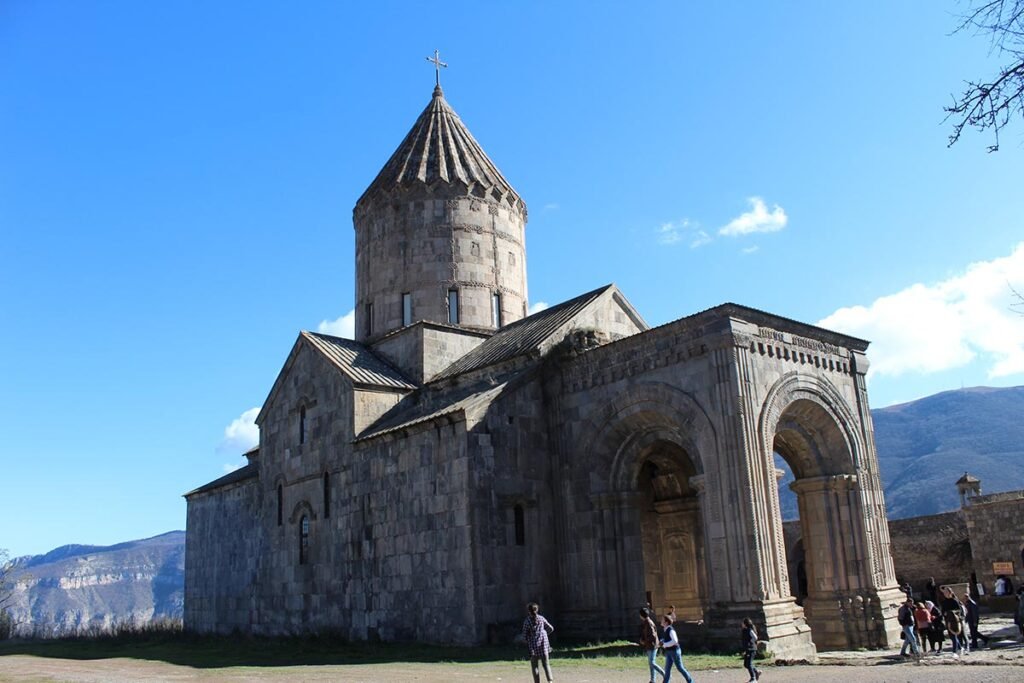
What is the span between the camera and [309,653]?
16.9m

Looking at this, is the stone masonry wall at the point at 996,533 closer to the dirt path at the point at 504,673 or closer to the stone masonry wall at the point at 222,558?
Answer: the dirt path at the point at 504,673

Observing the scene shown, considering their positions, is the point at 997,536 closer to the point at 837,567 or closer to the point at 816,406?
the point at 837,567

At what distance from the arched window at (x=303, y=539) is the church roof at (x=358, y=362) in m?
3.85

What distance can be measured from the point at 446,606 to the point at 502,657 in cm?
216

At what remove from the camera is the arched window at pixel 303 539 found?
20.5 m

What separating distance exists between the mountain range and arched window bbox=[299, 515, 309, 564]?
262 ft

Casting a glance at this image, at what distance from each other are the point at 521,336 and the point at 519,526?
15.7 ft

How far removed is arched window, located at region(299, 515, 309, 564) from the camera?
20.5 m

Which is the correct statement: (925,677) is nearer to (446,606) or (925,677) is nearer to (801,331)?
(801,331)

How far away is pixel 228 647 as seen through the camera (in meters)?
19.9

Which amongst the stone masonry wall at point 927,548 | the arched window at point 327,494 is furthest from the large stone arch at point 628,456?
the stone masonry wall at point 927,548

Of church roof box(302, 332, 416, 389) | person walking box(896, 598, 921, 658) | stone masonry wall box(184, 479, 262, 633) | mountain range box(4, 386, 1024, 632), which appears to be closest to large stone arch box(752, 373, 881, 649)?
person walking box(896, 598, 921, 658)

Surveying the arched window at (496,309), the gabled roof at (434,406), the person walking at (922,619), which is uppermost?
the arched window at (496,309)

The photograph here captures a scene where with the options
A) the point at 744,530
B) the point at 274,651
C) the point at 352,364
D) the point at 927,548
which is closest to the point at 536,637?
the point at 744,530
